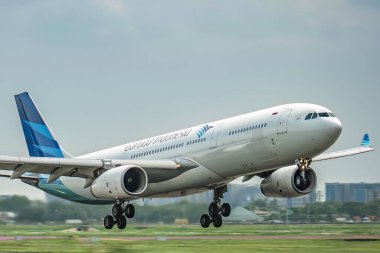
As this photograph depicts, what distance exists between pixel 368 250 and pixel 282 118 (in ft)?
29.5

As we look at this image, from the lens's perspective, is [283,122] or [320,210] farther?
[320,210]

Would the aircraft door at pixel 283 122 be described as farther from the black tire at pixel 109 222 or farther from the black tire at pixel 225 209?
the black tire at pixel 109 222

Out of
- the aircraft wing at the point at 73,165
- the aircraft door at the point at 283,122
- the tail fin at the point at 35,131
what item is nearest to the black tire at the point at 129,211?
the aircraft wing at the point at 73,165

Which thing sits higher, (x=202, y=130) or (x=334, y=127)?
(x=202, y=130)

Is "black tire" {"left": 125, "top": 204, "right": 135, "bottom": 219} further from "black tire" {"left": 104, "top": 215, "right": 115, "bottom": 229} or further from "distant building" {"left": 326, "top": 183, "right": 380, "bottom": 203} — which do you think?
"distant building" {"left": 326, "top": 183, "right": 380, "bottom": 203}

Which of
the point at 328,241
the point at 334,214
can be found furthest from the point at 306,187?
the point at 334,214

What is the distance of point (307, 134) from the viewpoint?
161 feet

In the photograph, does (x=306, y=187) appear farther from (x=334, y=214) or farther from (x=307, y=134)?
(x=334, y=214)

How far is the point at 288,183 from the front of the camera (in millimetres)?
55750

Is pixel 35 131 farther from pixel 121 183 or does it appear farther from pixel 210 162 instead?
pixel 210 162

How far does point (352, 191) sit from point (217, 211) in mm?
34996

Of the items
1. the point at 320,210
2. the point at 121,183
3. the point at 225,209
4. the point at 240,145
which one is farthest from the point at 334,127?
the point at 320,210

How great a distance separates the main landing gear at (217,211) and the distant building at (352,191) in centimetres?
2867

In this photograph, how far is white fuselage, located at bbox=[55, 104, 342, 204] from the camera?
49.4m
